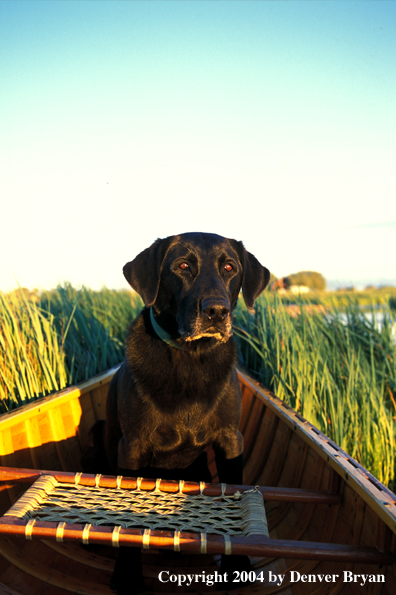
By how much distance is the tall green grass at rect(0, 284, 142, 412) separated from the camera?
11.6 feet

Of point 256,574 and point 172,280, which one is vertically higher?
point 172,280

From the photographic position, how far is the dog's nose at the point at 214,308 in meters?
2.24

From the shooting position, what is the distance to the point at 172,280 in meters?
2.52

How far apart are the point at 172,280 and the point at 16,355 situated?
6.20 feet

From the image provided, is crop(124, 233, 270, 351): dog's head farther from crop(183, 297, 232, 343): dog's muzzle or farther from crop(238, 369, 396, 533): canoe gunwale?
crop(238, 369, 396, 533): canoe gunwale

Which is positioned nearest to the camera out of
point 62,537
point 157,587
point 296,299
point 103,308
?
point 62,537

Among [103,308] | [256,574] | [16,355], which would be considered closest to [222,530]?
[256,574]

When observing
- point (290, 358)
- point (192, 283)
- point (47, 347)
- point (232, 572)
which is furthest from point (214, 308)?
point (47, 347)

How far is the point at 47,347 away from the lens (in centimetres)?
394

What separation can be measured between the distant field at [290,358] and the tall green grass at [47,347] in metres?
0.01

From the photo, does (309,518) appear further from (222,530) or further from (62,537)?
(62,537)

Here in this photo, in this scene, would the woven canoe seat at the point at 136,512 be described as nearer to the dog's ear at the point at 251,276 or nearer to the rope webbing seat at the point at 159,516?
the rope webbing seat at the point at 159,516

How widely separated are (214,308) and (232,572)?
55.1 inches

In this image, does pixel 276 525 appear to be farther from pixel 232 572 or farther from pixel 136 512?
pixel 136 512
